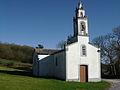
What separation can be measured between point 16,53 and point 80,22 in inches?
2391

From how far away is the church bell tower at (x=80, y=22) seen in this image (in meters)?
29.2

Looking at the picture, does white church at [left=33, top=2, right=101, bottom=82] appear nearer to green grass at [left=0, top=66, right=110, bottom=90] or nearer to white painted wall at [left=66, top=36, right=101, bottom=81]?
white painted wall at [left=66, top=36, right=101, bottom=81]

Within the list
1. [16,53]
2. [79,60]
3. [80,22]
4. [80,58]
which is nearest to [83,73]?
[79,60]

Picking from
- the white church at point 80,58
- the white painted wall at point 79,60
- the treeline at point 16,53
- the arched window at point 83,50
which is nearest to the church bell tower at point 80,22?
the white church at point 80,58

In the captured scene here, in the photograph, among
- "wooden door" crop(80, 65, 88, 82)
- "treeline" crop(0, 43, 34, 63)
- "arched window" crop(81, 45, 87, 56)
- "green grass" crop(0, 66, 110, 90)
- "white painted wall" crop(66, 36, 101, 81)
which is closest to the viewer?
"green grass" crop(0, 66, 110, 90)

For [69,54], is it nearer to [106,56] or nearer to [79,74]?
[79,74]

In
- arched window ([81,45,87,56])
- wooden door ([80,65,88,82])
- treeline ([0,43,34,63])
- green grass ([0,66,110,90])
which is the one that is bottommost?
green grass ([0,66,110,90])

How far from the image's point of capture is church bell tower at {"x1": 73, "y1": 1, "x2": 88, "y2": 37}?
29.2 m

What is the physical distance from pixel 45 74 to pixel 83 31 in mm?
12954

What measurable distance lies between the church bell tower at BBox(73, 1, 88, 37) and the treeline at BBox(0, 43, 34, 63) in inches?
2090

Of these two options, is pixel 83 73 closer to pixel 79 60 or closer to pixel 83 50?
pixel 79 60

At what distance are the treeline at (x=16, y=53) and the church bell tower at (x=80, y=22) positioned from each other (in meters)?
53.1

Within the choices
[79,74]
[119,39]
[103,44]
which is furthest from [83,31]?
[103,44]

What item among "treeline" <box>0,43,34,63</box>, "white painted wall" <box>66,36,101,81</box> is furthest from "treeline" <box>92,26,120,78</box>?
"treeline" <box>0,43,34,63</box>
